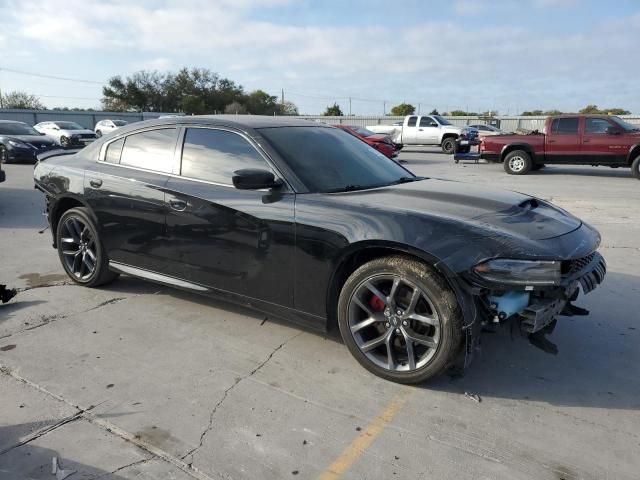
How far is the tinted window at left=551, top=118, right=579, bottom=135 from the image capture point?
1442cm

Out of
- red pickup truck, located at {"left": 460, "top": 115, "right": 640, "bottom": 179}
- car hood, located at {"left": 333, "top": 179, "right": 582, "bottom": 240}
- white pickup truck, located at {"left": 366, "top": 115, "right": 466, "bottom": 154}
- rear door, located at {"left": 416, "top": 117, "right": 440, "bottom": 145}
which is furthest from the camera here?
rear door, located at {"left": 416, "top": 117, "right": 440, "bottom": 145}

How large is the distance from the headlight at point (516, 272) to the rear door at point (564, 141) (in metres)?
13.3

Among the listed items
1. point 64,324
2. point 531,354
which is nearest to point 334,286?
point 531,354

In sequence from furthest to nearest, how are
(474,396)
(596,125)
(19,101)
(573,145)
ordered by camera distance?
(19,101) → (573,145) → (596,125) → (474,396)

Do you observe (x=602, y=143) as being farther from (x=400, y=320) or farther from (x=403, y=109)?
(x=403, y=109)

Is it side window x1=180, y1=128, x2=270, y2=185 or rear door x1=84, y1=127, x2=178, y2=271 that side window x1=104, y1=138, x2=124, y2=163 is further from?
side window x1=180, y1=128, x2=270, y2=185

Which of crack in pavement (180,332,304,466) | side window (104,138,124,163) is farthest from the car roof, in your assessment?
crack in pavement (180,332,304,466)

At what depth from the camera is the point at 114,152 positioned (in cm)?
451

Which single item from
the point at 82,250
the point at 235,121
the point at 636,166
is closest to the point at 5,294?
the point at 82,250

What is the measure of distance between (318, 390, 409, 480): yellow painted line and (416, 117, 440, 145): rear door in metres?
23.1

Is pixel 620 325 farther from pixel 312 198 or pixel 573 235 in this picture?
pixel 312 198

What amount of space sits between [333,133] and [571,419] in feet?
9.10

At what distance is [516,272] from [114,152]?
3.54m

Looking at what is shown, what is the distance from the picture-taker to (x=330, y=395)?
2982 mm
